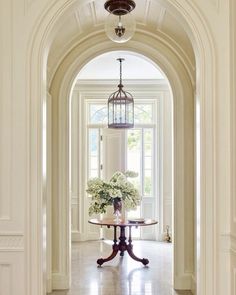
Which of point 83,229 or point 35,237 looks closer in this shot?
point 35,237

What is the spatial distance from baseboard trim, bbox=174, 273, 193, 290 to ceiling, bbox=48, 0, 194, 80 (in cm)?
255

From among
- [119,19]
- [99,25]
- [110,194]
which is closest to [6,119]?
[119,19]

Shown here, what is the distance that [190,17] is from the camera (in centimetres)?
272

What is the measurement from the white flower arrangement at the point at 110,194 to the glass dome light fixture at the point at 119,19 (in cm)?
296

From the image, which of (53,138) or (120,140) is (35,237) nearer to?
(53,138)

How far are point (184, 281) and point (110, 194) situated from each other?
1695 millimetres

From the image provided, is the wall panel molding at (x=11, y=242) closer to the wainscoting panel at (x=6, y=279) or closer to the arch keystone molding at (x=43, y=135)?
the arch keystone molding at (x=43, y=135)

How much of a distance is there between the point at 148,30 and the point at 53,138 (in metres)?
1.71

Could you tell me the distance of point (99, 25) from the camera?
14.1 ft

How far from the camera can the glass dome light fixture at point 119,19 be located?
3.04 meters

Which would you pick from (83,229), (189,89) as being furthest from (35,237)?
(83,229)

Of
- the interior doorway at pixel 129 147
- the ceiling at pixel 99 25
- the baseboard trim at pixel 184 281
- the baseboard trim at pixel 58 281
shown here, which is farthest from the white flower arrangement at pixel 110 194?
the interior doorway at pixel 129 147

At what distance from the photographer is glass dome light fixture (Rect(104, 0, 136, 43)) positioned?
304cm
